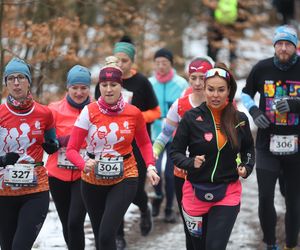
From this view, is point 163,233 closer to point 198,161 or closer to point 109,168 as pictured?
point 109,168

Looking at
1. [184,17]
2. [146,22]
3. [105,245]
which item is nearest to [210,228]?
[105,245]

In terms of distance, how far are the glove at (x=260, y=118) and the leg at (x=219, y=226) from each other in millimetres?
1661

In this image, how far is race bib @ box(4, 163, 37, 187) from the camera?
6.04m

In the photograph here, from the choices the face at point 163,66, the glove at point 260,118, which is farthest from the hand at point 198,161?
the face at point 163,66

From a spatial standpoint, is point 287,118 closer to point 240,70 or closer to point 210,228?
point 210,228

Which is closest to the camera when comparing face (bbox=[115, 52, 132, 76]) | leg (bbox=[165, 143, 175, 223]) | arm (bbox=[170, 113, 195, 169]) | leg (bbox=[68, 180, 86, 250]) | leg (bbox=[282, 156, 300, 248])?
arm (bbox=[170, 113, 195, 169])

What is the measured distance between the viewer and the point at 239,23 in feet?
63.8

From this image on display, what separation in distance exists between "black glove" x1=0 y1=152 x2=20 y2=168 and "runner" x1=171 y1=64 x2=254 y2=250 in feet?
4.16

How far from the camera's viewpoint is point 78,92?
7.10 m

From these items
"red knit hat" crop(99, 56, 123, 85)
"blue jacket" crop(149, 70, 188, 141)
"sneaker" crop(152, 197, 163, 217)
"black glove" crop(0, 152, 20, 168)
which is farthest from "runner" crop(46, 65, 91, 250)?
"blue jacket" crop(149, 70, 188, 141)

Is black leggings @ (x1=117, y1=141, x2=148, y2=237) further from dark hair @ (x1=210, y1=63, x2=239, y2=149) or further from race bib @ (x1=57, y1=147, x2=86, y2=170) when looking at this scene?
dark hair @ (x1=210, y1=63, x2=239, y2=149)

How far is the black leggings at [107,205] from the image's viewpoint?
611cm

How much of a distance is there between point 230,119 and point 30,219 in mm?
1761

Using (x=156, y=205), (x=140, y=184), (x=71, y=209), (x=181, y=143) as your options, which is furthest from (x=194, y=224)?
(x=156, y=205)
